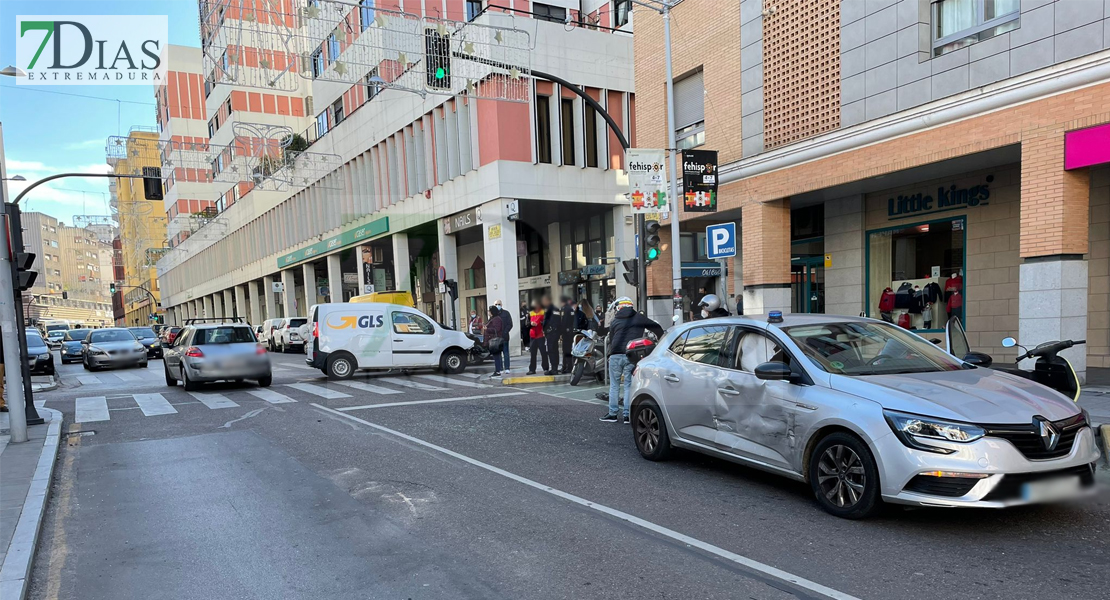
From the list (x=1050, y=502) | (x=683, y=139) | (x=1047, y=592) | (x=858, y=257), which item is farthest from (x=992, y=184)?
(x=1047, y=592)

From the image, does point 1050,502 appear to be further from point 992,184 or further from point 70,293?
point 70,293

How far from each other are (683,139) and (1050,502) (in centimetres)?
1459

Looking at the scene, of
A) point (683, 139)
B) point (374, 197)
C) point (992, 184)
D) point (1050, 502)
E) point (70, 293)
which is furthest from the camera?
point (70, 293)

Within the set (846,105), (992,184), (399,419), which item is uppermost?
(846,105)

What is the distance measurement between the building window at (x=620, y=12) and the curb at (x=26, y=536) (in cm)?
2533

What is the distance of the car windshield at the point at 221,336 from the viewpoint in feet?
47.7

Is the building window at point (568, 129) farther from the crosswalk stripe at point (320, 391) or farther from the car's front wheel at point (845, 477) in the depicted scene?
the car's front wheel at point (845, 477)

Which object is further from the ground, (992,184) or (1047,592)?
(992,184)

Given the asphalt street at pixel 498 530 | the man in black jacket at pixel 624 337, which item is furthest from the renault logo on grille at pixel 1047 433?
the man in black jacket at pixel 624 337

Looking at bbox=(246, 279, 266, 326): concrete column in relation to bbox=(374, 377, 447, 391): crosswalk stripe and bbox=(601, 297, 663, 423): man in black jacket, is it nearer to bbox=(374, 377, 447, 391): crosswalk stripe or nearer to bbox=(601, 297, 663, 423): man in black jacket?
bbox=(374, 377, 447, 391): crosswalk stripe

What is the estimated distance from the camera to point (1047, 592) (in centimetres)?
365

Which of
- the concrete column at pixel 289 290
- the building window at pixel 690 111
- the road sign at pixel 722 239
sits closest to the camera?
the road sign at pixel 722 239

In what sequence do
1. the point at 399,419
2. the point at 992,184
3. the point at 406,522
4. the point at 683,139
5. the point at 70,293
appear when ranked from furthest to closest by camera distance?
the point at 70,293
the point at 683,139
the point at 992,184
the point at 399,419
the point at 406,522

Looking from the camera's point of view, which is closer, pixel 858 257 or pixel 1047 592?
pixel 1047 592
